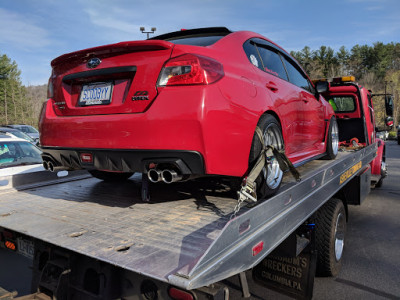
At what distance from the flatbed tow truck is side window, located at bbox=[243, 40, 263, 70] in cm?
108

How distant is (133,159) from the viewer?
89.1 inches

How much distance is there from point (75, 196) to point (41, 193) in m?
0.44

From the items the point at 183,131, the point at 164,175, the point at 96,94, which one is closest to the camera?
the point at 183,131

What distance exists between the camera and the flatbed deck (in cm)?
154

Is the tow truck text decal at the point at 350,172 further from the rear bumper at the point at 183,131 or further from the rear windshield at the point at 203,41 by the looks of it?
the rear windshield at the point at 203,41

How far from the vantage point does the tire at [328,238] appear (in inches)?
125

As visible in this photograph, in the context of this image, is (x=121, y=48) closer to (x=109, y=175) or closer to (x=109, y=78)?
(x=109, y=78)

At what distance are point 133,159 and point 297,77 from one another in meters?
2.54

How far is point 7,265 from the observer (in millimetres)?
3820

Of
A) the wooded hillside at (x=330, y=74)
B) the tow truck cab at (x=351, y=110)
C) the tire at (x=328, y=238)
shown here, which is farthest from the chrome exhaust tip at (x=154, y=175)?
the wooded hillside at (x=330, y=74)

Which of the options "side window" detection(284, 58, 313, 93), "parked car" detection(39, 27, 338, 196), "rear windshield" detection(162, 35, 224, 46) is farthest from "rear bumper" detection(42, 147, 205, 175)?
"side window" detection(284, 58, 313, 93)

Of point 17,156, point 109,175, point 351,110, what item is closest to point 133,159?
point 109,175

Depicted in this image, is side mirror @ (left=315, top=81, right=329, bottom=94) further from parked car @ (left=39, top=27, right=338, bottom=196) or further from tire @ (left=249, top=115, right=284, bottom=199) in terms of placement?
tire @ (left=249, top=115, right=284, bottom=199)

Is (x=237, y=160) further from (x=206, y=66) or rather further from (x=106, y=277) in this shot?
(x=106, y=277)
